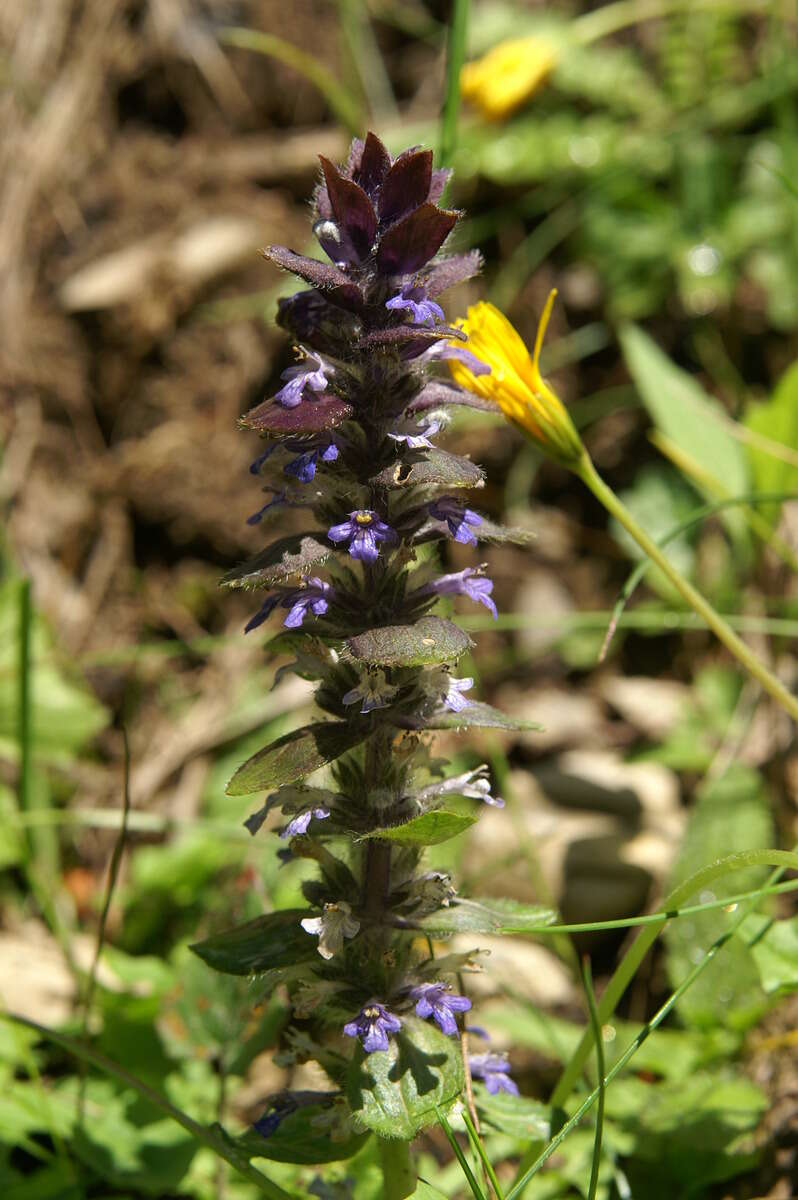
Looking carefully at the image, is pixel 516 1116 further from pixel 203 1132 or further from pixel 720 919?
pixel 720 919

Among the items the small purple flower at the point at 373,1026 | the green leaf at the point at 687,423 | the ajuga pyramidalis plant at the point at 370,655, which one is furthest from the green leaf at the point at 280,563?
the green leaf at the point at 687,423

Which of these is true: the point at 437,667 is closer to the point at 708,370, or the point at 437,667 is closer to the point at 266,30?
the point at 708,370

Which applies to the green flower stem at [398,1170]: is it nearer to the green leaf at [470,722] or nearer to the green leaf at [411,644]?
the green leaf at [470,722]

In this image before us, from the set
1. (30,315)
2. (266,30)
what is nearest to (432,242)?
(30,315)

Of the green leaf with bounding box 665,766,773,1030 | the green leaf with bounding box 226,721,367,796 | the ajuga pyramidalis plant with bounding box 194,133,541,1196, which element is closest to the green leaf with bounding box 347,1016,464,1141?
the ajuga pyramidalis plant with bounding box 194,133,541,1196

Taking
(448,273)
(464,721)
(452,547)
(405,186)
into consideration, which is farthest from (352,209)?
(452,547)

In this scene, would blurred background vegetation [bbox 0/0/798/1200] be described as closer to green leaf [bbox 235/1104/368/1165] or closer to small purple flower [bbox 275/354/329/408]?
green leaf [bbox 235/1104/368/1165]
